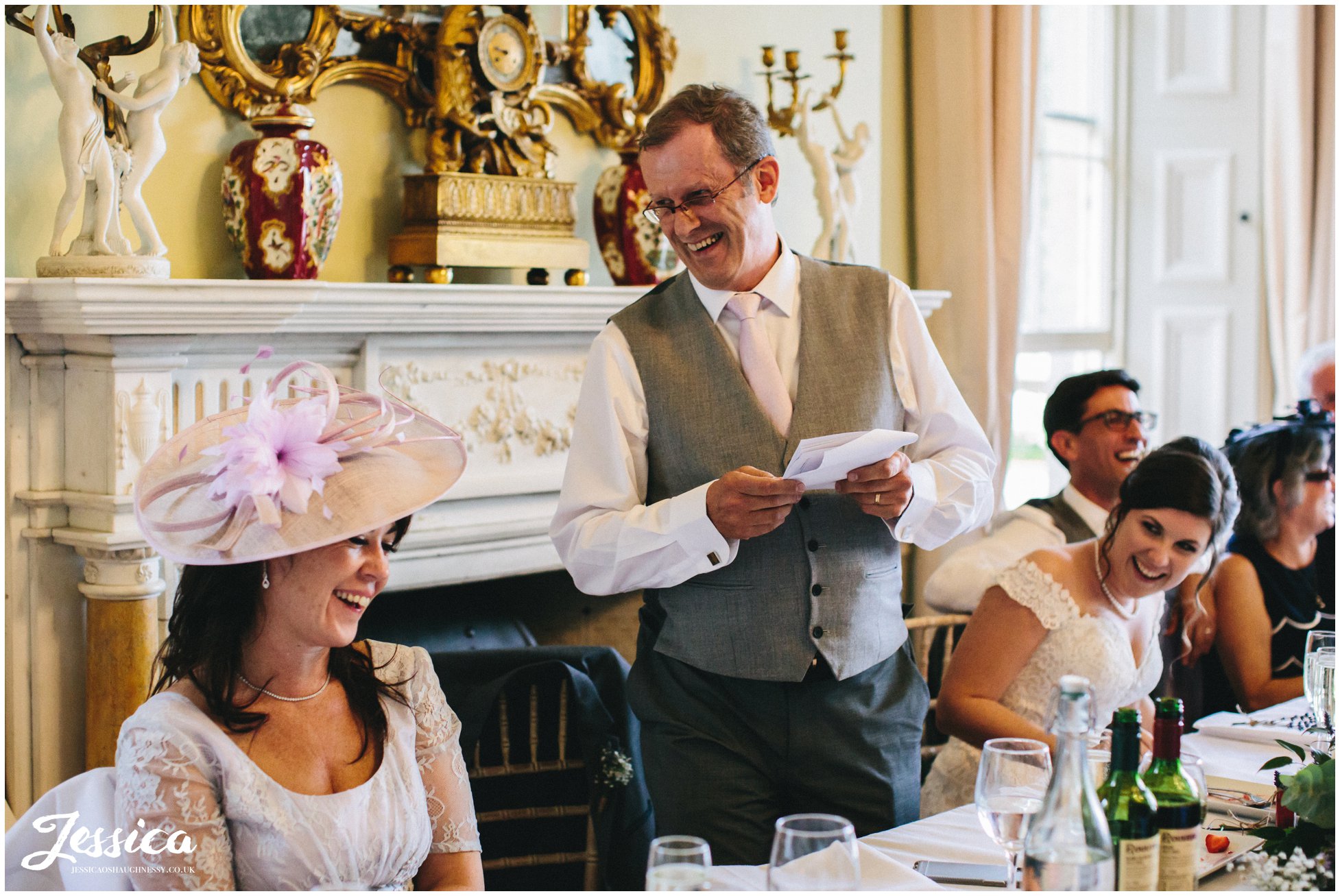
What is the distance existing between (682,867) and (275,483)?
61cm

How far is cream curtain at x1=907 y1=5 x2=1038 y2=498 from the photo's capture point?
4.20 meters

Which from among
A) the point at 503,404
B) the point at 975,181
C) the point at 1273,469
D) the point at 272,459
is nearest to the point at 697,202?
the point at 272,459

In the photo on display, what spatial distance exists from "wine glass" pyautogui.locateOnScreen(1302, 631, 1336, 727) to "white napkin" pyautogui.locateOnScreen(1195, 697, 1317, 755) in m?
0.06

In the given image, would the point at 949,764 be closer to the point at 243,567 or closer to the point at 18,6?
the point at 243,567

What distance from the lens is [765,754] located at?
6.38 ft

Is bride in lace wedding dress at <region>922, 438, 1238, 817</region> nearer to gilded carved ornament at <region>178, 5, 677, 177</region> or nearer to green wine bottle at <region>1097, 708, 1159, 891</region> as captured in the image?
green wine bottle at <region>1097, 708, 1159, 891</region>

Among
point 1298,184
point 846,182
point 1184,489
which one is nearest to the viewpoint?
point 1184,489

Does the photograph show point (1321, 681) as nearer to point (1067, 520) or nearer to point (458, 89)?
point (1067, 520)

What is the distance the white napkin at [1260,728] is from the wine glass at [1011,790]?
864mm

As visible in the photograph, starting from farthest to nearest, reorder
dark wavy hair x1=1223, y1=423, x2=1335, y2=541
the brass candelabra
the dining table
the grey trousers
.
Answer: the brass candelabra < dark wavy hair x1=1223, y1=423, x2=1335, y2=541 < the grey trousers < the dining table

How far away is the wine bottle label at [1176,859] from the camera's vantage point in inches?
52.1

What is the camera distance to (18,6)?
2.38 m

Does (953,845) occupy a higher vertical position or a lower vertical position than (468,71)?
lower

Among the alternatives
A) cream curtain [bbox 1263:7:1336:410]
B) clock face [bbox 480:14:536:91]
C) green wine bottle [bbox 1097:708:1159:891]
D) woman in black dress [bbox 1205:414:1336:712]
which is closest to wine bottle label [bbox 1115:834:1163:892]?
green wine bottle [bbox 1097:708:1159:891]
